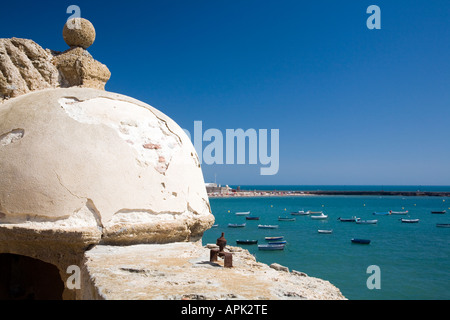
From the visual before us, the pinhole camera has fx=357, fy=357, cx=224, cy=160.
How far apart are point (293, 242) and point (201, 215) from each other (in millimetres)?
25544

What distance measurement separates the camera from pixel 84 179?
4543 mm

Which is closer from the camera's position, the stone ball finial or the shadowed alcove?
the stone ball finial

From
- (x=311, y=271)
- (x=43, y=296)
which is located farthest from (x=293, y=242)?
(x=43, y=296)

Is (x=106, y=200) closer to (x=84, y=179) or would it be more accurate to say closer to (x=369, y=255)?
(x=84, y=179)

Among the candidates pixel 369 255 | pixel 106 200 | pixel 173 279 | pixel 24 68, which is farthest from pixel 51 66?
pixel 369 255

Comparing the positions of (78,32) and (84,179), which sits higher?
(78,32)

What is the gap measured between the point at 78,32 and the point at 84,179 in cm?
354

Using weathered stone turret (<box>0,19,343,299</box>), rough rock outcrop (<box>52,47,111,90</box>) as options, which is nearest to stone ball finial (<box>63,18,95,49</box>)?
rough rock outcrop (<box>52,47,111,90</box>)

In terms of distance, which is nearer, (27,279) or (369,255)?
(27,279)

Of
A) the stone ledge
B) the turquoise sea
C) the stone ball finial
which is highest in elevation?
the stone ball finial

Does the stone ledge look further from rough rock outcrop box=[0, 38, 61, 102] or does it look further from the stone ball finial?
the stone ball finial

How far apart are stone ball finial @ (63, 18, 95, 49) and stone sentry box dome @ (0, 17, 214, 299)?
1.92 metres

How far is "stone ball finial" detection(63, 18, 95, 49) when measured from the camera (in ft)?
22.0
